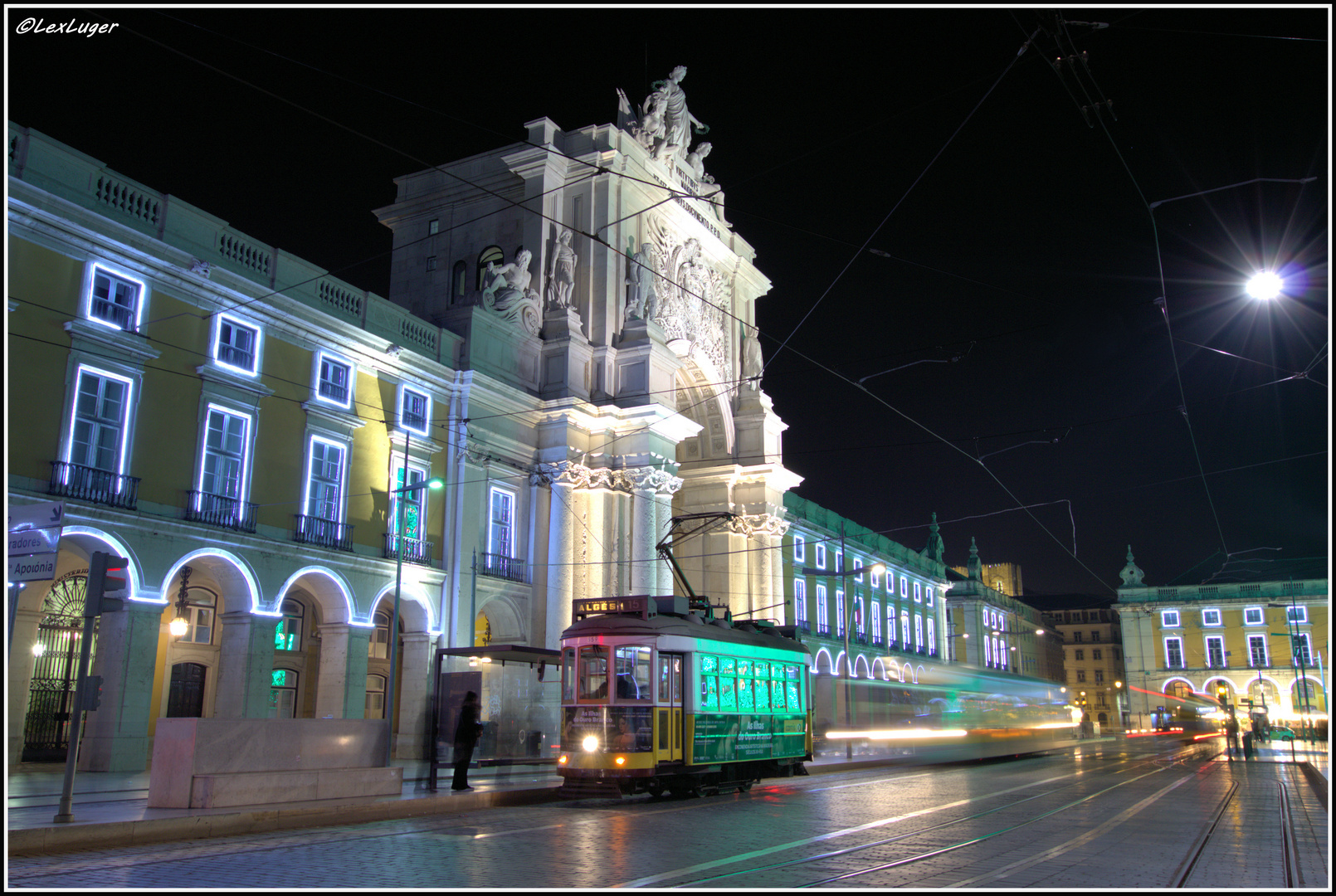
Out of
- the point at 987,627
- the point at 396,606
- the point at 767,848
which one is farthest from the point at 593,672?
the point at 987,627

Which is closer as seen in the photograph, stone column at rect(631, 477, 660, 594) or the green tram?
the green tram

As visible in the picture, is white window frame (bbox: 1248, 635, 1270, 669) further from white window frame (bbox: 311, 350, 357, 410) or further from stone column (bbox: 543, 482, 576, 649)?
white window frame (bbox: 311, 350, 357, 410)

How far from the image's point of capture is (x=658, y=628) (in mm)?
18188

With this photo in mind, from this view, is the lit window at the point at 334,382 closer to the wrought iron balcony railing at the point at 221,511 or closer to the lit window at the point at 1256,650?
the wrought iron balcony railing at the point at 221,511

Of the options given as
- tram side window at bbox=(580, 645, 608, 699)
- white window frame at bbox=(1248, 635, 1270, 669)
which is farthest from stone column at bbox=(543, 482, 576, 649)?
white window frame at bbox=(1248, 635, 1270, 669)

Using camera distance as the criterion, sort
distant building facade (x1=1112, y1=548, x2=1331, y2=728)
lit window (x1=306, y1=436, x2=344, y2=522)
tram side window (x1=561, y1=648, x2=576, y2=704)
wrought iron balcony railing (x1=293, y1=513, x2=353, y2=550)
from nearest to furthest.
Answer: tram side window (x1=561, y1=648, x2=576, y2=704)
wrought iron balcony railing (x1=293, y1=513, x2=353, y2=550)
lit window (x1=306, y1=436, x2=344, y2=522)
distant building facade (x1=1112, y1=548, x2=1331, y2=728)

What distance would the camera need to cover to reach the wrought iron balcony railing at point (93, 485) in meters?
19.5

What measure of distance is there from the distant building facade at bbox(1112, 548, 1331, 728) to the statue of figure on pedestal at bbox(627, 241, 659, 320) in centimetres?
6382

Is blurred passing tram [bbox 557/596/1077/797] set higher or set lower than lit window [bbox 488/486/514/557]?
lower

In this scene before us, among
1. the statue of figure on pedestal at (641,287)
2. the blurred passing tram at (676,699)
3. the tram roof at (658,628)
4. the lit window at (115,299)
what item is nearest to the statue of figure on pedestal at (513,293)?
the statue of figure on pedestal at (641,287)

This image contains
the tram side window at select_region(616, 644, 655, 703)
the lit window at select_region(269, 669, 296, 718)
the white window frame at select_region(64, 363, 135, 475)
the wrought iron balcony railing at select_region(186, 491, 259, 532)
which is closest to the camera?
the tram side window at select_region(616, 644, 655, 703)

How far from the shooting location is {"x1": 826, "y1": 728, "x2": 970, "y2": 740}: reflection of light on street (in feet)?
97.6

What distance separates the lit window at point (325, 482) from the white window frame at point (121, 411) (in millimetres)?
4758

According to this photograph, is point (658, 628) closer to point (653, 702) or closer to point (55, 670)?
point (653, 702)
